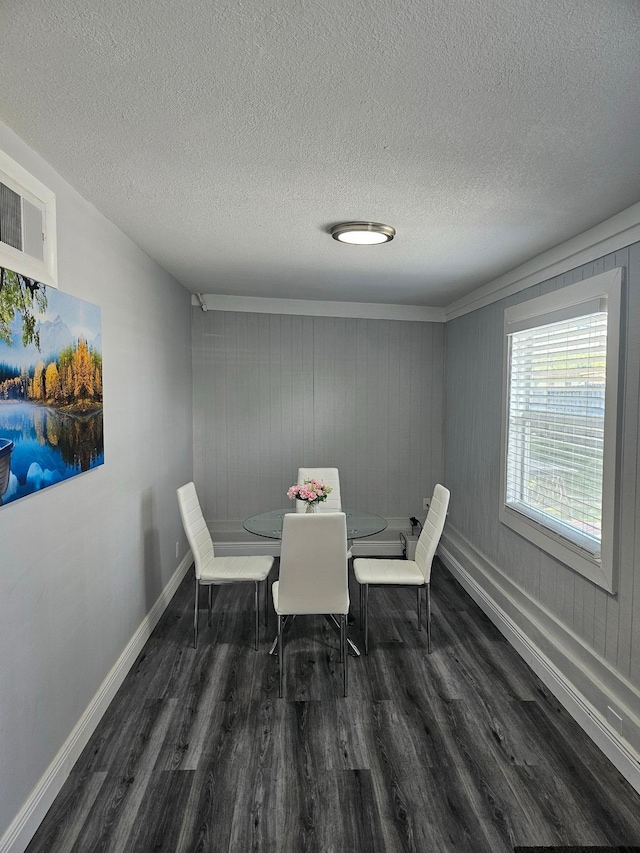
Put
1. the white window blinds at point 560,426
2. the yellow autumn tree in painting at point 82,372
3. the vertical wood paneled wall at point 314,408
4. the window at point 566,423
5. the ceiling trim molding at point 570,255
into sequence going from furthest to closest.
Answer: the vertical wood paneled wall at point 314,408
the white window blinds at point 560,426
the window at point 566,423
the ceiling trim molding at point 570,255
the yellow autumn tree in painting at point 82,372

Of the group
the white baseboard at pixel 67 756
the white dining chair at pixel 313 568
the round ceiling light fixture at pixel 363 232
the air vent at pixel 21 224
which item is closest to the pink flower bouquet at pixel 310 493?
the white dining chair at pixel 313 568

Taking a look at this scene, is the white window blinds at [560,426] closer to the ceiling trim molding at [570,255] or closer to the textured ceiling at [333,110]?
the ceiling trim molding at [570,255]

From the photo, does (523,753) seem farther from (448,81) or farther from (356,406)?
(356,406)

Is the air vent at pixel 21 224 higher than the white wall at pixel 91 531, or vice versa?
the air vent at pixel 21 224

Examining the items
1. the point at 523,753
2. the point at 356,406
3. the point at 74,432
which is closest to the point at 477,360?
the point at 356,406

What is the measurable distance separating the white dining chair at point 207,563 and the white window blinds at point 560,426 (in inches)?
70.9

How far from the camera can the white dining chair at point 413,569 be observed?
120 inches

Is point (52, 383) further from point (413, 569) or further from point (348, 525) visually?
point (413, 569)

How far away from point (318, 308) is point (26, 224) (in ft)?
10.3

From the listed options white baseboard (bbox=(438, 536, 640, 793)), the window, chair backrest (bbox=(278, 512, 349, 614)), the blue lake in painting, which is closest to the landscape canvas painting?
the blue lake in painting

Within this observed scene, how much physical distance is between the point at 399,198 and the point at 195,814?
104 inches

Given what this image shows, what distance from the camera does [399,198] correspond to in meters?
2.08

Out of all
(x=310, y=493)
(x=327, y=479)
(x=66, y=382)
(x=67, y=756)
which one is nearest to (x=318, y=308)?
(x=327, y=479)

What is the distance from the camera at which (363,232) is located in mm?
2412
